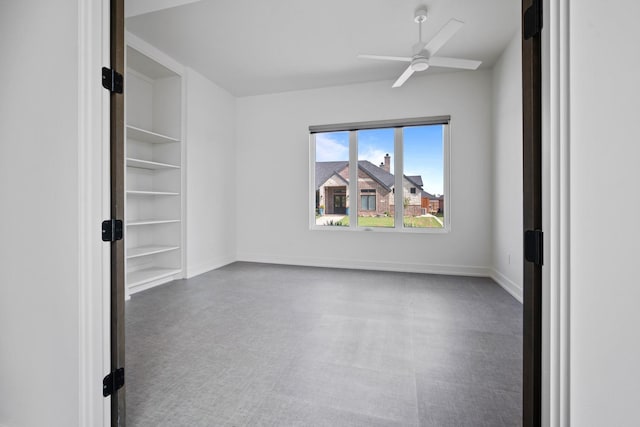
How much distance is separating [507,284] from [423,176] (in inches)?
72.2

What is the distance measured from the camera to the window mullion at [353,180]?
15.2ft

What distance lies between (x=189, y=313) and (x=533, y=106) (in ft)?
9.51

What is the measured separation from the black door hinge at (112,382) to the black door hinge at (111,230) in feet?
1.81

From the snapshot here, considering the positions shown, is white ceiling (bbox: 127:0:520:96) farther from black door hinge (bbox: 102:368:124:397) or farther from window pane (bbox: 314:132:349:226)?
black door hinge (bbox: 102:368:124:397)

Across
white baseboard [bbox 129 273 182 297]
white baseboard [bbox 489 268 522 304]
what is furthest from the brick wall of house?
white baseboard [bbox 129 273 182 297]

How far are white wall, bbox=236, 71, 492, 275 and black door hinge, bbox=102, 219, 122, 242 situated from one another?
3.63m

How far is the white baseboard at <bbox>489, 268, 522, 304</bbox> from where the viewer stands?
10.0 ft

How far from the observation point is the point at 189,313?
266 centimetres
